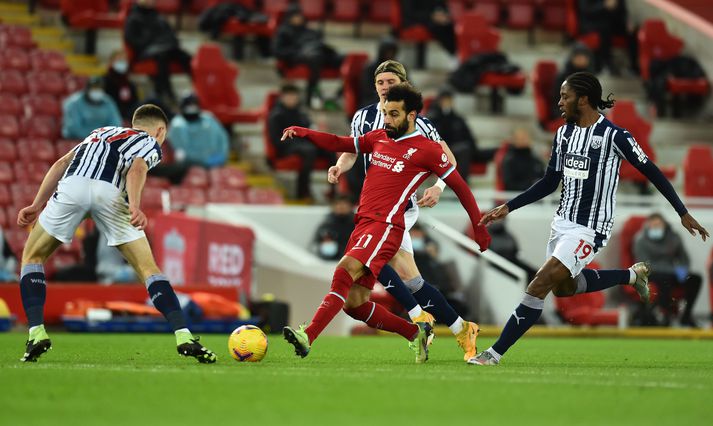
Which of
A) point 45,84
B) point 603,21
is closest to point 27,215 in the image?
point 45,84

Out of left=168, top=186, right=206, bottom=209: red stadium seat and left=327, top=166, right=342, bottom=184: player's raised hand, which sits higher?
left=327, top=166, right=342, bottom=184: player's raised hand

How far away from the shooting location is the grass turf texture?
234 inches

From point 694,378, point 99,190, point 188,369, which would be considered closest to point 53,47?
point 99,190

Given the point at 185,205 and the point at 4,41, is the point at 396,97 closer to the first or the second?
the point at 185,205

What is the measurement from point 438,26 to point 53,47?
6.70m

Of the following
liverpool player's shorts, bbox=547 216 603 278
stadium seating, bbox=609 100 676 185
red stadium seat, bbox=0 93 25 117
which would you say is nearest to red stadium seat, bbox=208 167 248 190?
red stadium seat, bbox=0 93 25 117

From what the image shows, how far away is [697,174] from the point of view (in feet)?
66.4

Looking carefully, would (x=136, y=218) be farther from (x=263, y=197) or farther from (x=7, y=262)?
(x=263, y=197)

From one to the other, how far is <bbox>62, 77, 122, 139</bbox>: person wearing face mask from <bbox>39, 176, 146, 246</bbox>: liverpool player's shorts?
9.11 metres

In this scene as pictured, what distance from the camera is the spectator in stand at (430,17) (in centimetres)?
2322

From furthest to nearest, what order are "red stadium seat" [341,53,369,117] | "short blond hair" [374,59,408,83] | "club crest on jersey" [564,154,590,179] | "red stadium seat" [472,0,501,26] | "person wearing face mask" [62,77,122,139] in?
"red stadium seat" [472,0,501,26], "red stadium seat" [341,53,369,117], "person wearing face mask" [62,77,122,139], "short blond hair" [374,59,408,83], "club crest on jersey" [564,154,590,179]

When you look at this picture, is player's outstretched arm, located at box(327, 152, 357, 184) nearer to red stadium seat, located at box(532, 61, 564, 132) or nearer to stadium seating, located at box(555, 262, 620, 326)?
stadium seating, located at box(555, 262, 620, 326)

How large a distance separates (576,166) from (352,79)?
11991mm

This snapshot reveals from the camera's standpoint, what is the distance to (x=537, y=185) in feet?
31.3
